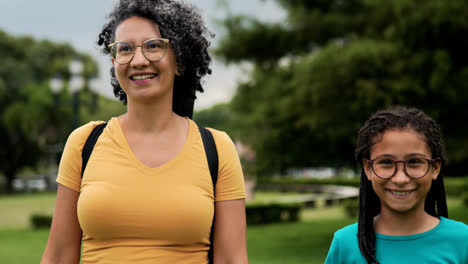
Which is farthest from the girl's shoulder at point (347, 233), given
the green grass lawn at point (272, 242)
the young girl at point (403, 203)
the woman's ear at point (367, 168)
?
the green grass lawn at point (272, 242)

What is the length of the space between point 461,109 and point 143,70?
9.14 meters

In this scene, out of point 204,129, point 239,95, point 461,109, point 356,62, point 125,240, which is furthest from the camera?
point 239,95

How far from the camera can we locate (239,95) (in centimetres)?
1588

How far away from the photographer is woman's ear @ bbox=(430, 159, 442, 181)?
2.05 m

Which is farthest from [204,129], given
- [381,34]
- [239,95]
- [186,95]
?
[239,95]

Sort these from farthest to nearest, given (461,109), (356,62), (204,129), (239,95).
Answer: (239,95) < (461,109) < (356,62) < (204,129)

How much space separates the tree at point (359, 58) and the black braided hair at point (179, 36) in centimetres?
733

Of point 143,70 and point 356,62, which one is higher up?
point 356,62

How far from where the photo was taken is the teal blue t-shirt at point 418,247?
1992 mm

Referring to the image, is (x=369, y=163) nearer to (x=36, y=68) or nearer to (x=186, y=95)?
(x=186, y=95)

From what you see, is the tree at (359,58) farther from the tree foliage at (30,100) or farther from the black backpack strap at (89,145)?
the tree foliage at (30,100)

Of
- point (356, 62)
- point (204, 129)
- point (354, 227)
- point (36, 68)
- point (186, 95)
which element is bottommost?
point (354, 227)

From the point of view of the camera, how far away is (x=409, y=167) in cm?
201

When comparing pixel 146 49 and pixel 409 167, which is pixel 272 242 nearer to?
pixel 409 167
